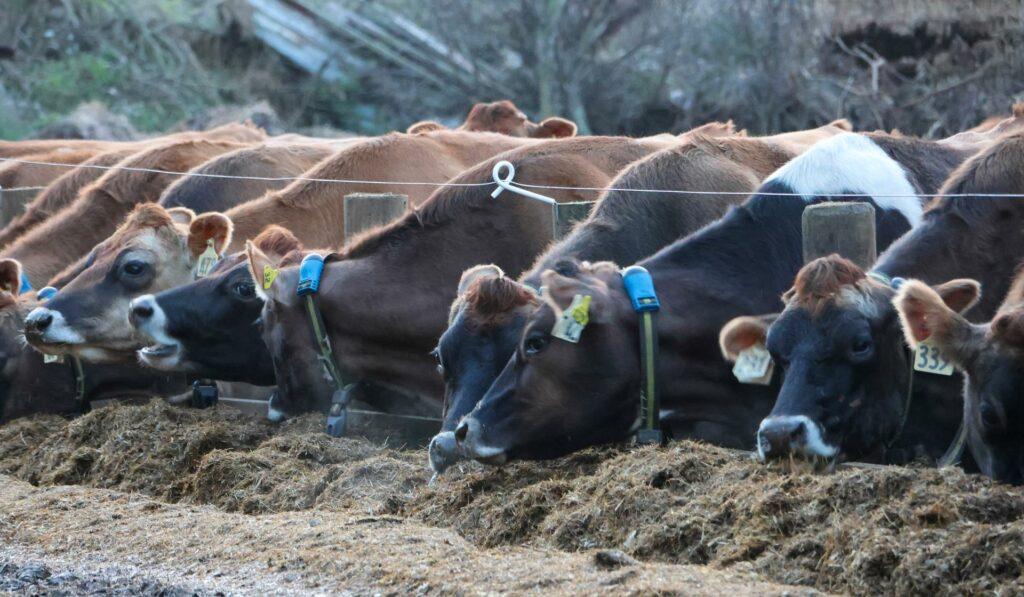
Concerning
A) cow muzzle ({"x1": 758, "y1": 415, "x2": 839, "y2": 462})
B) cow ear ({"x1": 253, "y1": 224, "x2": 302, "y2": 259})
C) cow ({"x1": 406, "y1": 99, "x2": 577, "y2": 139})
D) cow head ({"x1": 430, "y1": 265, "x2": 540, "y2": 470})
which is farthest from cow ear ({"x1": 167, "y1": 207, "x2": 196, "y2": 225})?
cow muzzle ({"x1": 758, "y1": 415, "x2": 839, "y2": 462})

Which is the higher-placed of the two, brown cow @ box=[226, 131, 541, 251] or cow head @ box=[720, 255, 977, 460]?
brown cow @ box=[226, 131, 541, 251]

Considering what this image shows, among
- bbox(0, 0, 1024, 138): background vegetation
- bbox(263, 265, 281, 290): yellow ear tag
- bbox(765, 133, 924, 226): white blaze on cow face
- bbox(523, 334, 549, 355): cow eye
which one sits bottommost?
bbox(523, 334, 549, 355): cow eye

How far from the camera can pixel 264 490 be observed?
5.78 metres

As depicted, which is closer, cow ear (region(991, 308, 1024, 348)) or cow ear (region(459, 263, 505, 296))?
cow ear (region(991, 308, 1024, 348))

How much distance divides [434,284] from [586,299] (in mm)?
1715

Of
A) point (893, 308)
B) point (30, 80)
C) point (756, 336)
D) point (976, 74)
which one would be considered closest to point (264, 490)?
point (756, 336)

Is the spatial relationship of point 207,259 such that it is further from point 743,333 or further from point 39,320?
point 743,333

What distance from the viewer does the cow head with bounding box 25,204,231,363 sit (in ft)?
24.2

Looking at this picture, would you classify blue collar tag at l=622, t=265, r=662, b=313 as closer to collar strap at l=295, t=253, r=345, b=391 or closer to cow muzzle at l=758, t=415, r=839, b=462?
cow muzzle at l=758, t=415, r=839, b=462

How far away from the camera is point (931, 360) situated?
443 cm

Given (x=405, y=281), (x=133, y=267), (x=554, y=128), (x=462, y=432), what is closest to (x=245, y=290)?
(x=133, y=267)

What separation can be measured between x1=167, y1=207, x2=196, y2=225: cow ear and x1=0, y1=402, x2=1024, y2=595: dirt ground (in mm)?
1943

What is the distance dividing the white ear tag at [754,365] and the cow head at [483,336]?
880 mm

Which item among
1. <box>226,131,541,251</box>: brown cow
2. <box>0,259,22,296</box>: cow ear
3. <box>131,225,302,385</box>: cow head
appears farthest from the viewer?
<box>0,259,22,296</box>: cow ear
